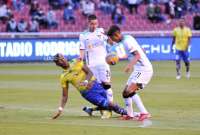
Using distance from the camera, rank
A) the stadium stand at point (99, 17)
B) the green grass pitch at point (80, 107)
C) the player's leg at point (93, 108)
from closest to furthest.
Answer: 1. the green grass pitch at point (80, 107)
2. the player's leg at point (93, 108)
3. the stadium stand at point (99, 17)

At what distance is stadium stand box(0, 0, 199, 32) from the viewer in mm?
39781

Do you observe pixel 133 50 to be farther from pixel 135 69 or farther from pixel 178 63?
pixel 178 63

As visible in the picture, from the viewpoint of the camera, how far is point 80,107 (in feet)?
58.1

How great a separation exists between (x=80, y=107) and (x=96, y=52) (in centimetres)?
180

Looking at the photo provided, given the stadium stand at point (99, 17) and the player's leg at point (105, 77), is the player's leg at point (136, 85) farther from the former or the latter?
the stadium stand at point (99, 17)

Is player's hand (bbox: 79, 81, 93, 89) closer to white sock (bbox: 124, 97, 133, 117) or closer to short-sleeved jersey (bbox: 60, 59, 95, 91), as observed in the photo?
short-sleeved jersey (bbox: 60, 59, 95, 91)

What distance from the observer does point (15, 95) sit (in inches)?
811

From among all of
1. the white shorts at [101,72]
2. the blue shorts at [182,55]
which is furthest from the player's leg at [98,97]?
the blue shorts at [182,55]

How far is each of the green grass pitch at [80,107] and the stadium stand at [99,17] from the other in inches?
414

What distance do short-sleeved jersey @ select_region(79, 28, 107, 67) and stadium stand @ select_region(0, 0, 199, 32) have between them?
2219cm

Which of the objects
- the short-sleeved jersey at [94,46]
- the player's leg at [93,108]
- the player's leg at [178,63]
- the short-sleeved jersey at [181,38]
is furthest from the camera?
the short-sleeved jersey at [181,38]

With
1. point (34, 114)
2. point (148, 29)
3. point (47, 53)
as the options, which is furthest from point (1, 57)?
point (34, 114)

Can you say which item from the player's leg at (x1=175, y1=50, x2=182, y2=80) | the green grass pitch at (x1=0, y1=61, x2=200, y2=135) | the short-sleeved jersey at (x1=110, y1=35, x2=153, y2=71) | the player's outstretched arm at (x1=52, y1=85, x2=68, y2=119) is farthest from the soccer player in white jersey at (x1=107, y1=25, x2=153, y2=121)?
the player's leg at (x1=175, y1=50, x2=182, y2=80)

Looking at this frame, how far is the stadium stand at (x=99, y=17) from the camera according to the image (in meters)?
39.8
